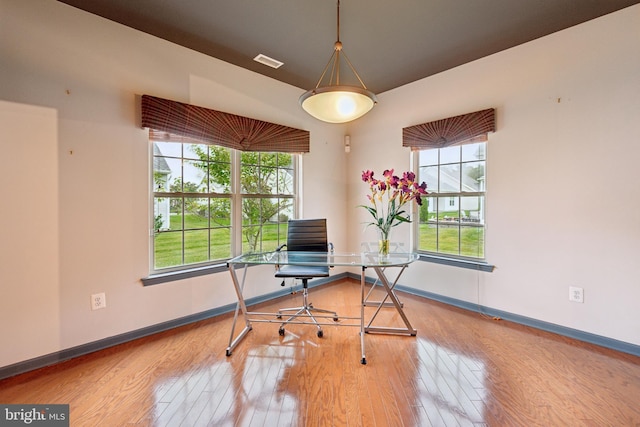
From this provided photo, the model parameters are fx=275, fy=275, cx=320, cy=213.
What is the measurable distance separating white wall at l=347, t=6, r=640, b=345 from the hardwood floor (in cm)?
42

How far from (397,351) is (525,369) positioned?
869mm

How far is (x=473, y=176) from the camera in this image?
304 cm

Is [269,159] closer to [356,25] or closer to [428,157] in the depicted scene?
[356,25]

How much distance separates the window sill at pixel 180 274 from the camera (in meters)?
2.45

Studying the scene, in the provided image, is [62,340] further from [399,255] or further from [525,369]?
[525,369]

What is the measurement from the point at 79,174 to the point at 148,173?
475mm

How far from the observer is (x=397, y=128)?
3605 millimetres

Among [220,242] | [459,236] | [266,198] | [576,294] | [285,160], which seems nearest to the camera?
[576,294]

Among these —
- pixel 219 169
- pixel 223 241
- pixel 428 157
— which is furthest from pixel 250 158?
pixel 428 157

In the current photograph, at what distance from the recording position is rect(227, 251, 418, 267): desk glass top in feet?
7.32

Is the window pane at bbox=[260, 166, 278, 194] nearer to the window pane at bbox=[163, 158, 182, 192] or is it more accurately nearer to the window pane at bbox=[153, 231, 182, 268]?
the window pane at bbox=[163, 158, 182, 192]

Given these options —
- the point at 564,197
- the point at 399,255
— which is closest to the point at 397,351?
the point at 399,255

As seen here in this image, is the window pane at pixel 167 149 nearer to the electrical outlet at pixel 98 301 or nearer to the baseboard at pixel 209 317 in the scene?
the electrical outlet at pixel 98 301

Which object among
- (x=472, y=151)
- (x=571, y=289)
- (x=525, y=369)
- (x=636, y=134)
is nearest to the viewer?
(x=525, y=369)
